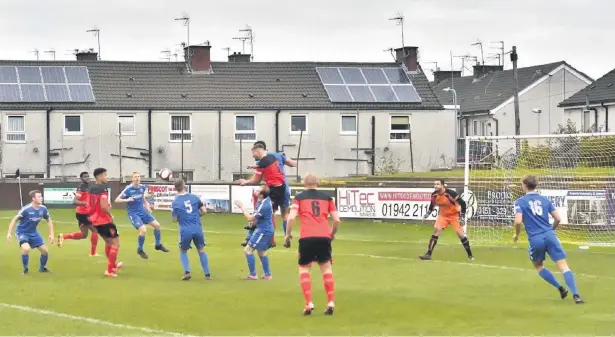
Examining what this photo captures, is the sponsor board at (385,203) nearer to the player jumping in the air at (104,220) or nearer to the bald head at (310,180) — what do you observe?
the player jumping in the air at (104,220)

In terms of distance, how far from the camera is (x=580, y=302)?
18.4m

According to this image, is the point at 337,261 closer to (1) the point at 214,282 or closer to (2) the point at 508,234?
(1) the point at 214,282

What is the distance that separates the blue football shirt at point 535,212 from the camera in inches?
741

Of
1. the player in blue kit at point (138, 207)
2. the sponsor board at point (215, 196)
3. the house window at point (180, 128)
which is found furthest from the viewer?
the house window at point (180, 128)

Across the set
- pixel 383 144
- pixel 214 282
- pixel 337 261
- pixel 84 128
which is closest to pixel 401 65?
pixel 383 144

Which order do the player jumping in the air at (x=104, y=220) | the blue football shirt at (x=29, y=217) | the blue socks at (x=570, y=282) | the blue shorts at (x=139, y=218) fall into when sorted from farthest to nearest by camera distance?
1. the blue shorts at (x=139, y=218)
2. the blue football shirt at (x=29, y=217)
3. the player jumping in the air at (x=104, y=220)
4. the blue socks at (x=570, y=282)

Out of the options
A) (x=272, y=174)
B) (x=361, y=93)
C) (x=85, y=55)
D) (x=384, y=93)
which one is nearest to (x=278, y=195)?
(x=272, y=174)

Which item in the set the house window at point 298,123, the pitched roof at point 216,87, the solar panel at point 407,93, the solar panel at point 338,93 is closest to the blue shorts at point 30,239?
the pitched roof at point 216,87

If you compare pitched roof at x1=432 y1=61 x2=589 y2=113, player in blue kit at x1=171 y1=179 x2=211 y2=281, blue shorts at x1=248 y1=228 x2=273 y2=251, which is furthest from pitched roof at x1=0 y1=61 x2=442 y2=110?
blue shorts at x1=248 y1=228 x2=273 y2=251

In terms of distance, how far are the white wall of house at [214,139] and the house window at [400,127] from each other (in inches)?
2.3

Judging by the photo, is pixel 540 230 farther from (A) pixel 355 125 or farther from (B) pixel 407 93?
(B) pixel 407 93

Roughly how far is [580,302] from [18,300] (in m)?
9.71

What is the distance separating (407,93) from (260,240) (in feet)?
146

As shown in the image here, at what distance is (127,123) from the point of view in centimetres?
6178
